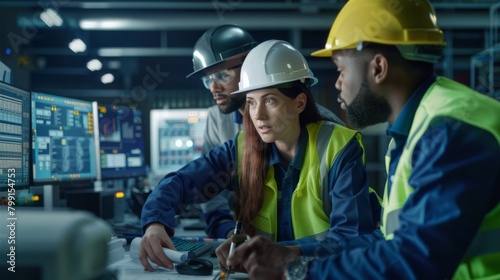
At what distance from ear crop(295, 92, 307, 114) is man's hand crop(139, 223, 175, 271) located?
2.35 feet

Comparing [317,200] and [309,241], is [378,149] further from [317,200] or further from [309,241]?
[309,241]

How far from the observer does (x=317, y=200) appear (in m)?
1.84

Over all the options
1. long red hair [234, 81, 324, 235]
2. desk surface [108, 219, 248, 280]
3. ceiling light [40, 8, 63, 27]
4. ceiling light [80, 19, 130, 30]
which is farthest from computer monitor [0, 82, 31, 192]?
ceiling light [80, 19, 130, 30]

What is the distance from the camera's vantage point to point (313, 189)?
6.03 ft

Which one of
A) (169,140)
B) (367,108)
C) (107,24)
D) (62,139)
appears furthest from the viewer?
(107,24)

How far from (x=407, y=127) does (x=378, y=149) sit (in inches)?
121

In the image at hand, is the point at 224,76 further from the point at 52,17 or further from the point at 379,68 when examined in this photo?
the point at 52,17

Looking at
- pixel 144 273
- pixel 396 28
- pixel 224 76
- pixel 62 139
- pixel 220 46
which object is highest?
pixel 220 46

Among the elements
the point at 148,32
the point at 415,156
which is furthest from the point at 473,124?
the point at 148,32

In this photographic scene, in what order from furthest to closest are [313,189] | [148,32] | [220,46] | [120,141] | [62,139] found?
1. [148,32]
2. [120,141]
3. [220,46]
4. [62,139]
5. [313,189]

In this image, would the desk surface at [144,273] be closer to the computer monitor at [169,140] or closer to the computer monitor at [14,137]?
the computer monitor at [14,137]

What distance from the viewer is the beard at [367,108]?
1280 millimetres

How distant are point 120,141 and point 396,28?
7.64 ft

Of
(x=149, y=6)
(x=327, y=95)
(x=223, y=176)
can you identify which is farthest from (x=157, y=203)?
(x=327, y=95)
